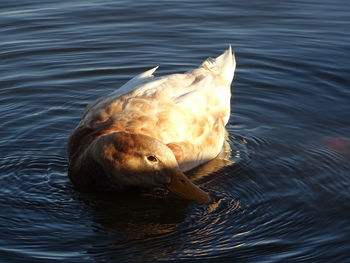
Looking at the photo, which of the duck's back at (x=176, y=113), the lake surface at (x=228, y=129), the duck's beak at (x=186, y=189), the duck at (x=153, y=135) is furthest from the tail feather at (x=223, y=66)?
the duck's beak at (x=186, y=189)

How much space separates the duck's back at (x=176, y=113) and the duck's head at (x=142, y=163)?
390mm

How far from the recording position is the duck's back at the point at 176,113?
834 cm

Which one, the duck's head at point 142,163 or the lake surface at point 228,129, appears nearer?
the lake surface at point 228,129

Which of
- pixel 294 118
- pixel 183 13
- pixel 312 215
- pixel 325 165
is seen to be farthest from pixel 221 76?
pixel 183 13

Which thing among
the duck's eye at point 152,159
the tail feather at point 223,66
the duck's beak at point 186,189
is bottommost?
the duck's beak at point 186,189

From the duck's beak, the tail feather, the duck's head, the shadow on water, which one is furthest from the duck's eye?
the tail feather

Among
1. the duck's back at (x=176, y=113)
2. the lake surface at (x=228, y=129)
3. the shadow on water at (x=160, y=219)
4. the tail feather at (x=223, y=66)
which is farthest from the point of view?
the tail feather at (x=223, y=66)

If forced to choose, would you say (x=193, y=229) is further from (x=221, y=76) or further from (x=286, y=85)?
(x=286, y=85)

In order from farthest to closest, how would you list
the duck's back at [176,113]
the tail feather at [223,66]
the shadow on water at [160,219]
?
A: the tail feather at [223,66], the duck's back at [176,113], the shadow on water at [160,219]

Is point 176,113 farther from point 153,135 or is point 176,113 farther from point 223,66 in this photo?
point 223,66

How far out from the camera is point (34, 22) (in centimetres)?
1283

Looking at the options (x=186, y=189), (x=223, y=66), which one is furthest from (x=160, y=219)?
(x=223, y=66)

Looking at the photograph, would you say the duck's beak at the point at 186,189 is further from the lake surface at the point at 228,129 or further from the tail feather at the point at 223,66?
the tail feather at the point at 223,66

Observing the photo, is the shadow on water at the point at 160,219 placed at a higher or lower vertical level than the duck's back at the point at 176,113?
lower
